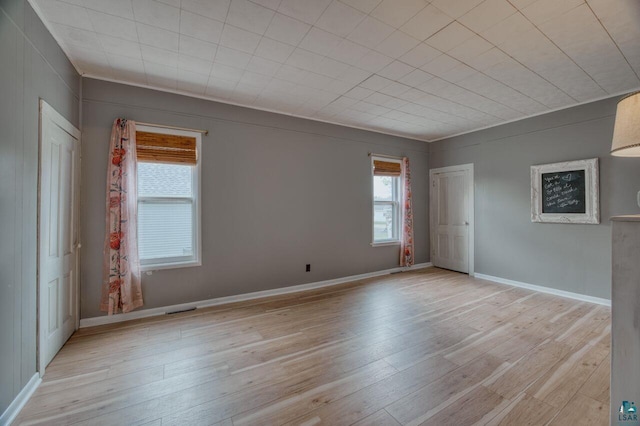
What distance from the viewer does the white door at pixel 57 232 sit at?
7.14 ft

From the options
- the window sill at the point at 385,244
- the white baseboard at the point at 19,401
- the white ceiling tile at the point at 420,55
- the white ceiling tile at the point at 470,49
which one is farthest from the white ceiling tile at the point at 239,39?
the window sill at the point at 385,244

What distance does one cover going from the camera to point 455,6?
6.46 ft

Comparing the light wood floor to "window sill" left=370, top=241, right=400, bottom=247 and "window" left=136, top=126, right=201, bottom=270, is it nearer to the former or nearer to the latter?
"window" left=136, top=126, right=201, bottom=270

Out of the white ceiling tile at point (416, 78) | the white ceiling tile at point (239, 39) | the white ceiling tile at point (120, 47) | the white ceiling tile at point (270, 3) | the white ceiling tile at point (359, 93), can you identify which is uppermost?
the white ceiling tile at point (359, 93)

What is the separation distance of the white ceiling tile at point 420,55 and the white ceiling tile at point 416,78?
0.15 metres

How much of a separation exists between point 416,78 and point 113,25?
9.53ft

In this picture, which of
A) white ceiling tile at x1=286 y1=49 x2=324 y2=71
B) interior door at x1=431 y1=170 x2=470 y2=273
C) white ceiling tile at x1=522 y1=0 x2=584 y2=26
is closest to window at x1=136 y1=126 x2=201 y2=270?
white ceiling tile at x1=286 y1=49 x2=324 y2=71

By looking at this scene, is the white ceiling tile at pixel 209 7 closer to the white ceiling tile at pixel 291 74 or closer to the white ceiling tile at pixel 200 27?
the white ceiling tile at pixel 200 27

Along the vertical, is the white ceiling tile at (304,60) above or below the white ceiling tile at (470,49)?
above

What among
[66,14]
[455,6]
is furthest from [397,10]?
[66,14]

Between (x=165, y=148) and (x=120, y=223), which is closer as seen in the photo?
(x=120, y=223)

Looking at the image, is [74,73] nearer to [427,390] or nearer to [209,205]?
[209,205]

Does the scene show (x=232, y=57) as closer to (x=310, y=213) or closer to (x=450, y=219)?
(x=310, y=213)

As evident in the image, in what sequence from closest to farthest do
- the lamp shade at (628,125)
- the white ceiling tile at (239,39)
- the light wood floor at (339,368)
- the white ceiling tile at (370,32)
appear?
1. the lamp shade at (628,125)
2. the light wood floor at (339,368)
3. the white ceiling tile at (370,32)
4. the white ceiling tile at (239,39)
